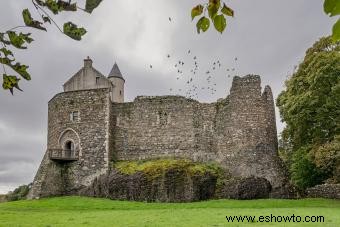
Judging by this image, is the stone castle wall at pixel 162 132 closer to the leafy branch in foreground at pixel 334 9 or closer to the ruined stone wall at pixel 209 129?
the ruined stone wall at pixel 209 129

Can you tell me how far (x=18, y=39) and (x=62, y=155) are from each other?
29834 millimetres

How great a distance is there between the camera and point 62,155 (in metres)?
31.5

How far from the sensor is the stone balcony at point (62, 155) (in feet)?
102

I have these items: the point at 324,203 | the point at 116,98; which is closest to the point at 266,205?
the point at 324,203

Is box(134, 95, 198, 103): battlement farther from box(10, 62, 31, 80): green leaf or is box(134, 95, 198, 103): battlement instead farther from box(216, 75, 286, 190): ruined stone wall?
box(10, 62, 31, 80): green leaf

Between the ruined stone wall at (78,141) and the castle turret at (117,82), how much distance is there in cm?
1399

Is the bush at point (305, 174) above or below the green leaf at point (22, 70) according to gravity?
above

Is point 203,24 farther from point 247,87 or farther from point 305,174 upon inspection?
point 305,174

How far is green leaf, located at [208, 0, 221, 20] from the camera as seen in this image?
218cm

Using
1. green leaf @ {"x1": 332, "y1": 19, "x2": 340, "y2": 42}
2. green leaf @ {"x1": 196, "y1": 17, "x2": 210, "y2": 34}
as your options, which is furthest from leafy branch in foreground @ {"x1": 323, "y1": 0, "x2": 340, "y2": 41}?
green leaf @ {"x1": 196, "y1": 17, "x2": 210, "y2": 34}

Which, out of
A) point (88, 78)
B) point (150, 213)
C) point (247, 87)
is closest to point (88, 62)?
point (88, 78)

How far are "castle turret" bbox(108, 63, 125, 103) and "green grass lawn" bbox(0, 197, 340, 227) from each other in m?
20.3

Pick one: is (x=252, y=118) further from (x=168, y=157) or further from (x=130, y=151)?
(x=130, y=151)

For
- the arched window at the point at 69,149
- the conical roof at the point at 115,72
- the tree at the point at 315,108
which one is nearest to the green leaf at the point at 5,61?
the tree at the point at 315,108
